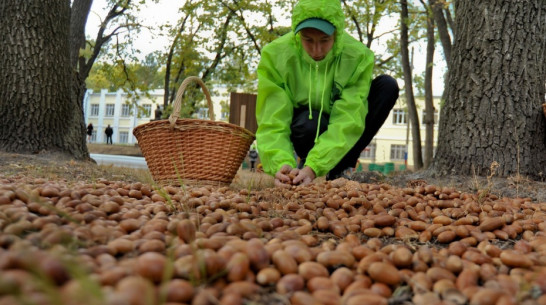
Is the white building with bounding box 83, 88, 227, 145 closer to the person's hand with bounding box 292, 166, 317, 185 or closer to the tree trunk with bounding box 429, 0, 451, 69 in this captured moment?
the tree trunk with bounding box 429, 0, 451, 69

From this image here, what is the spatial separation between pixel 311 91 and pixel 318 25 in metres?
0.43

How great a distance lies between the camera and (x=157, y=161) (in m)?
2.40

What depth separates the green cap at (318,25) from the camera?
84.4 inches

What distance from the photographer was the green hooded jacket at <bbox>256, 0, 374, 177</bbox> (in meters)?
2.29

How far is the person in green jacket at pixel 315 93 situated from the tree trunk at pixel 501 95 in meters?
0.42

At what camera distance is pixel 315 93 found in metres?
2.48

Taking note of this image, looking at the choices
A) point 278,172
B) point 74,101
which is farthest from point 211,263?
point 74,101

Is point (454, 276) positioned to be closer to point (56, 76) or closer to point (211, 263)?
point (211, 263)

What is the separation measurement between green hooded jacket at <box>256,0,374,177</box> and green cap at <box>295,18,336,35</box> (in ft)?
0.19

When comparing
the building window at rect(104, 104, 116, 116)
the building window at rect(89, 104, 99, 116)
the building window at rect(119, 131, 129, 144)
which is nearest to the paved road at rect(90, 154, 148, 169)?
the building window at rect(119, 131, 129, 144)

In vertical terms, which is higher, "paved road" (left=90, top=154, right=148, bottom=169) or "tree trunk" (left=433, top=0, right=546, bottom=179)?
"tree trunk" (left=433, top=0, right=546, bottom=179)

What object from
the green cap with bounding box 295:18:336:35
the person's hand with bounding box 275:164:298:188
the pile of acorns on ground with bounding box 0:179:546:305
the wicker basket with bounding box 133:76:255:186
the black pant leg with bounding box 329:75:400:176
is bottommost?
the pile of acorns on ground with bounding box 0:179:546:305

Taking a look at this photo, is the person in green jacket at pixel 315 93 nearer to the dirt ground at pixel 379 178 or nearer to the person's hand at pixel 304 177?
the person's hand at pixel 304 177

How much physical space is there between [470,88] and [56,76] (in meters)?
2.74
